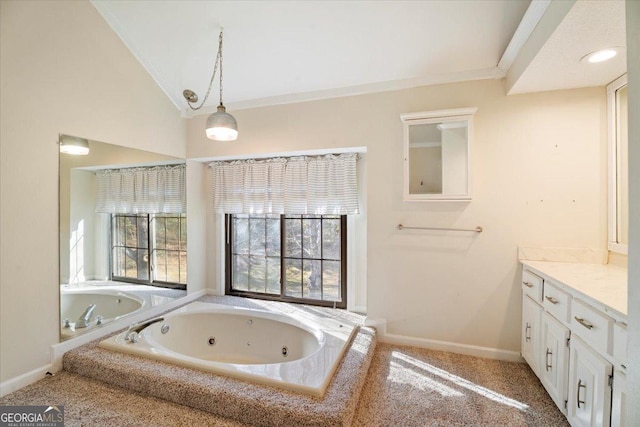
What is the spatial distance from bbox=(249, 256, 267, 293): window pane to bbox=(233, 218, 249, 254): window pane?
16 cm

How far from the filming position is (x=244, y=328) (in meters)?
2.61

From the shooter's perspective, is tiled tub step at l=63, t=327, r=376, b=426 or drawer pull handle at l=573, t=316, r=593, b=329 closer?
drawer pull handle at l=573, t=316, r=593, b=329

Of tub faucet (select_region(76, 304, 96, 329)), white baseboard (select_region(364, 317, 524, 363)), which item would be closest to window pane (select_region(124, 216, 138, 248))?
tub faucet (select_region(76, 304, 96, 329))

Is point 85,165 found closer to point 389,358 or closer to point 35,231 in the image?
point 35,231

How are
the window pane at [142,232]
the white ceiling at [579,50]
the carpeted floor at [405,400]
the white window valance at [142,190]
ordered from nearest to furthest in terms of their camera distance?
the white ceiling at [579,50] < the carpeted floor at [405,400] < the white window valance at [142,190] < the window pane at [142,232]

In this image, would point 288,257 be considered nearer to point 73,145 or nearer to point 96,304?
point 96,304

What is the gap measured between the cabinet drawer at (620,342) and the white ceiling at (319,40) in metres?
1.91

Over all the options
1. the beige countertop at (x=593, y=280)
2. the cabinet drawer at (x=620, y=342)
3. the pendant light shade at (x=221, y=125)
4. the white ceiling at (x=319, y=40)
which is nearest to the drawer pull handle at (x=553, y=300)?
the beige countertop at (x=593, y=280)

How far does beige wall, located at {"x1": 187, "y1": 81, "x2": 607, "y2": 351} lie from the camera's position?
6.72 ft

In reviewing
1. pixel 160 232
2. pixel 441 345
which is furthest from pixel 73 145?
pixel 441 345

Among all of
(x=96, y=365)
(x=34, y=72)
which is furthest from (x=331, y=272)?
(x=34, y=72)

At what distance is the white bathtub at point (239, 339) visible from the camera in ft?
6.38

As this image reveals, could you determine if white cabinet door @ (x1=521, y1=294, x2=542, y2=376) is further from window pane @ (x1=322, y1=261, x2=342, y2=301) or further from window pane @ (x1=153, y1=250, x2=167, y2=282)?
window pane @ (x1=153, y1=250, x2=167, y2=282)

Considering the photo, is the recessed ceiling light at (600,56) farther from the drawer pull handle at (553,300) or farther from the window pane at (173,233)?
the window pane at (173,233)
